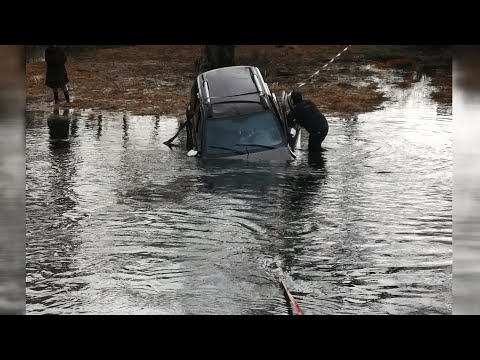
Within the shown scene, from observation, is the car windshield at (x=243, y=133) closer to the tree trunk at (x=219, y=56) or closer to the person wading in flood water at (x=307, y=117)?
the person wading in flood water at (x=307, y=117)

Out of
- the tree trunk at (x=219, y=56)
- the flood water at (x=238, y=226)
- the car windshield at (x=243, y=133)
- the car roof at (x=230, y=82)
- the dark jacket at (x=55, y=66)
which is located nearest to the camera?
the flood water at (x=238, y=226)

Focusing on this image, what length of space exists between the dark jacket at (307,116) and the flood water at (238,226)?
0.74 metres

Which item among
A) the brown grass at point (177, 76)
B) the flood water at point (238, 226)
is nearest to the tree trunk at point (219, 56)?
the brown grass at point (177, 76)

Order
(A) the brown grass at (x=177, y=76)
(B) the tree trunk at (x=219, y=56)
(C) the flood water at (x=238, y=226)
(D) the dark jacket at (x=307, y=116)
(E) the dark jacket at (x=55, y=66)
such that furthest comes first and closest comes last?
1. (B) the tree trunk at (x=219, y=56)
2. (A) the brown grass at (x=177, y=76)
3. (E) the dark jacket at (x=55, y=66)
4. (D) the dark jacket at (x=307, y=116)
5. (C) the flood water at (x=238, y=226)

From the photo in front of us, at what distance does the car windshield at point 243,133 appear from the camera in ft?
47.8

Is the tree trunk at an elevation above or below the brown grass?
above

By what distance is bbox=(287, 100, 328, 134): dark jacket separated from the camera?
15742 mm

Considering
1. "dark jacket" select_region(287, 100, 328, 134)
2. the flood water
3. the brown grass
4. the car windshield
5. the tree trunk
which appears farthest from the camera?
the tree trunk

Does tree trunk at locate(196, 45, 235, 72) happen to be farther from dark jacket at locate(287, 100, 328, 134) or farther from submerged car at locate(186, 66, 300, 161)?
submerged car at locate(186, 66, 300, 161)

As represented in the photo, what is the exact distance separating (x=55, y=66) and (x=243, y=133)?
26.0 ft

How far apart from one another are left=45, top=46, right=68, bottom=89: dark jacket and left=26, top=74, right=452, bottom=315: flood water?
2.10 meters

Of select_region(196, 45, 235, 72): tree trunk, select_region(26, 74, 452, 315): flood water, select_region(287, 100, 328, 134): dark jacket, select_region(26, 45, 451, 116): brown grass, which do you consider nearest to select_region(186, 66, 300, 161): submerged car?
select_region(26, 74, 452, 315): flood water
